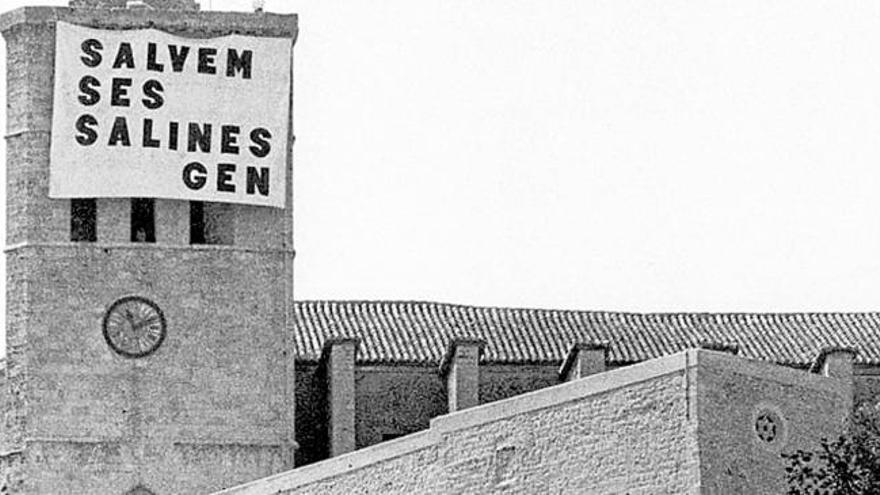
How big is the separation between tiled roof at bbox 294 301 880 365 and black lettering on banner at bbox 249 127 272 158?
459 centimetres

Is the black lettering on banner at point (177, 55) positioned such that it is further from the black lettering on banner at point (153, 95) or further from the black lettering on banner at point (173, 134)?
the black lettering on banner at point (173, 134)

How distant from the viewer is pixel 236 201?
61.0m

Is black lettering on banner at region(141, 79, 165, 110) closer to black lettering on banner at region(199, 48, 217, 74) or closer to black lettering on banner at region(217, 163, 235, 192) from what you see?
black lettering on banner at region(199, 48, 217, 74)

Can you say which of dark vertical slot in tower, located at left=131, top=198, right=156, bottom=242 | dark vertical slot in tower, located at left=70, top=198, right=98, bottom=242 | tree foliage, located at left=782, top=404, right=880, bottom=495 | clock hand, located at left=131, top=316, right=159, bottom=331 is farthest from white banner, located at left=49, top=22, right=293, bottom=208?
tree foliage, located at left=782, top=404, right=880, bottom=495

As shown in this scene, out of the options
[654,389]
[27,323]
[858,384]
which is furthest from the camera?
[858,384]

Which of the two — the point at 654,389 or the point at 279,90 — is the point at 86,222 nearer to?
the point at 279,90

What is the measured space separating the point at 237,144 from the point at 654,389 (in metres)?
15.9

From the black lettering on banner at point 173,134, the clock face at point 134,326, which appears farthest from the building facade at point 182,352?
the black lettering on banner at point 173,134

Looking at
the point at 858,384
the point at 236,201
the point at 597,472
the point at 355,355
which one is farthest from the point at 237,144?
the point at 597,472

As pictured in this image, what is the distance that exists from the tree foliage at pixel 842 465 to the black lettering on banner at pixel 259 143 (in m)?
16.2

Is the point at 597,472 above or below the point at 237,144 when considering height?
below

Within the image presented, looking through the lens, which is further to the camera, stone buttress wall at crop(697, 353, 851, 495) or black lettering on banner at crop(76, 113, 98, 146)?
black lettering on banner at crop(76, 113, 98, 146)

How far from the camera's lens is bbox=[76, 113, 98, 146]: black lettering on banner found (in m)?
60.3

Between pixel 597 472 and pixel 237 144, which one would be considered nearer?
pixel 597 472
